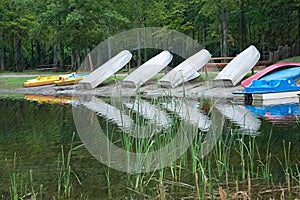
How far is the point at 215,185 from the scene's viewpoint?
20.4ft

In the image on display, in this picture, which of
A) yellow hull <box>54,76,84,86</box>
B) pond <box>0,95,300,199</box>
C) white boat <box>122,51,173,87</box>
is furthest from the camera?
yellow hull <box>54,76,84,86</box>

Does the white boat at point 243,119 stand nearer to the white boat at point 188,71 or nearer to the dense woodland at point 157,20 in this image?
the white boat at point 188,71

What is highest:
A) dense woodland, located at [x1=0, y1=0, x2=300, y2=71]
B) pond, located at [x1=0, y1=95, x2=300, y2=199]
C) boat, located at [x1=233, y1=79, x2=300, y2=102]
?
dense woodland, located at [x1=0, y1=0, x2=300, y2=71]

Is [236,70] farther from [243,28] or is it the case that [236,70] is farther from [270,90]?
[243,28]

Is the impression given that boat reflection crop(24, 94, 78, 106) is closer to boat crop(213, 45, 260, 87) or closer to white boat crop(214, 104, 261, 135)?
boat crop(213, 45, 260, 87)

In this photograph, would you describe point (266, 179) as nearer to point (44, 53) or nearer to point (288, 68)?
point (288, 68)

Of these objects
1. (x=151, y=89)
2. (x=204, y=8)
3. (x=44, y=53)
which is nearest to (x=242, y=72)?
(x=151, y=89)

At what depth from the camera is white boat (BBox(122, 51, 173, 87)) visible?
68.8ft

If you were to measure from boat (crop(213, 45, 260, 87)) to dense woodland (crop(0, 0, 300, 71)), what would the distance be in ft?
17.6

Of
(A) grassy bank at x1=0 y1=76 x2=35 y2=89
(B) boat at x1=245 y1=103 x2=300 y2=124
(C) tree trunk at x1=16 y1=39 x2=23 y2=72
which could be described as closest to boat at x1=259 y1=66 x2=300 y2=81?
(B) boat at x1=245 y1=103 x2=300 y2=124

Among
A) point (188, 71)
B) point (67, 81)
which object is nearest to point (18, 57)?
point (67, 81)

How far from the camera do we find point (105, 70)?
23.2 metres

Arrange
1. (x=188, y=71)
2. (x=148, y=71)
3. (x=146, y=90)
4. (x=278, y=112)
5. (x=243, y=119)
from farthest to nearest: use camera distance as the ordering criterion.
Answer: (x=148, y=71) → (x=146, y=90) → (x=188, y=71) → (x=278, y=112) → (x=243, y=119)

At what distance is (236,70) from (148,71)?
11.9 feet
